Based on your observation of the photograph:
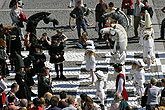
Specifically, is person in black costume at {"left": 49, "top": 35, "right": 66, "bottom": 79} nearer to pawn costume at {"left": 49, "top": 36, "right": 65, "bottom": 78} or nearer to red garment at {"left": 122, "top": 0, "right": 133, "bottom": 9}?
pawn costume at {"left": 49, "top": 36, "right": 65, "bottom": 78}

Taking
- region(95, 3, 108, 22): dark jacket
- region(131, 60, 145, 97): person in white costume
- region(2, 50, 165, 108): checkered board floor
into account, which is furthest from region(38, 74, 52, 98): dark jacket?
region(95, 3, 108, 22): dark jacket

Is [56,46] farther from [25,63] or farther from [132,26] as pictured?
[132,26]

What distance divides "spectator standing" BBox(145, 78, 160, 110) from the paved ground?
160 centimetres

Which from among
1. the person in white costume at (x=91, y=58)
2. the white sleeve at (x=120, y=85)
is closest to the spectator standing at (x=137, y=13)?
the person in white costume at (x=91, y=58)

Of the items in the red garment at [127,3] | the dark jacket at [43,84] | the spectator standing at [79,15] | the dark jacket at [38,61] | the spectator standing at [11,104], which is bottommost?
the spectator standing at [11,104]

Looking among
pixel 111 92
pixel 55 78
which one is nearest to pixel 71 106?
pixel 111 92

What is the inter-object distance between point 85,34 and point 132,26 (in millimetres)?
3956

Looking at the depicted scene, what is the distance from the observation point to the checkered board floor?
54.0ft

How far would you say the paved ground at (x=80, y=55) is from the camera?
16844 mm

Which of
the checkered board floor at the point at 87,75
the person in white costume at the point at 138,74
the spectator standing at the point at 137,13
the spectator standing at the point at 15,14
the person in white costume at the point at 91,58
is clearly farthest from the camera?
the spectator standing at the point at 137,13

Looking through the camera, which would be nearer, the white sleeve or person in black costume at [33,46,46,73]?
the white sleeve

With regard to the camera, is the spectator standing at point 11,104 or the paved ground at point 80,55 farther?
the paved ground at point 80,55

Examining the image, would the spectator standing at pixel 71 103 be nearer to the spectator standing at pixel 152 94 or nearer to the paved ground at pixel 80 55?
the spectator standing at pixel 152 94

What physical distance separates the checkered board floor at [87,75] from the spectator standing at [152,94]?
1.51 m
